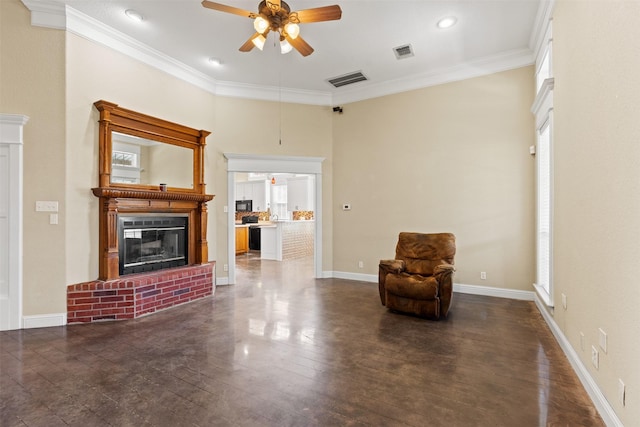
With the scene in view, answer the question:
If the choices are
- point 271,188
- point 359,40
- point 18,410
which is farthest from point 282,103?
point 271,188

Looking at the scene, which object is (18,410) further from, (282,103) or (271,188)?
(271,188)

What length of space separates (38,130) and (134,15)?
169 centimetres

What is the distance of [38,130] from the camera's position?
11.3 ft

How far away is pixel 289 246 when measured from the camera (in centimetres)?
880

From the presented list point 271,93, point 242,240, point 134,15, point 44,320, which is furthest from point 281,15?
point 242,240

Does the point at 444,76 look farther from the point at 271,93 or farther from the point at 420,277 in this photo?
the point at 420,277

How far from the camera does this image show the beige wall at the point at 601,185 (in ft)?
5.27

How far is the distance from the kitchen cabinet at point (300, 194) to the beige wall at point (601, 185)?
345 inches

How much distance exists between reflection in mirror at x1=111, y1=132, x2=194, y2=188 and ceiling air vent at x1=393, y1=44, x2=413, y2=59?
345 centimetres

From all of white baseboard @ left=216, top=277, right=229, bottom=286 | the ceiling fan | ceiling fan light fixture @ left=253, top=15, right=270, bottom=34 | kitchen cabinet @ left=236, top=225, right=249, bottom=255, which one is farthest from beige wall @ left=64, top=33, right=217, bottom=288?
kitchen cabinet @ left=236, top=225, right=249, bottom=255

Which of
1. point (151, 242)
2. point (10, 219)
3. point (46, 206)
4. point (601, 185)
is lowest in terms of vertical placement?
point (151, 242)

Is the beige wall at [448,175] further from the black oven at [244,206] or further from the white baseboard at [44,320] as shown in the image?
the black oven at [244,206]

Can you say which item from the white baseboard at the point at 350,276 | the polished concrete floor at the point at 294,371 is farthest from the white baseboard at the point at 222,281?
the white baseboard at the point at 350,276

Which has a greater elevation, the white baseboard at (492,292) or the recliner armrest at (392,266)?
the recliner armrest at (392,266)
